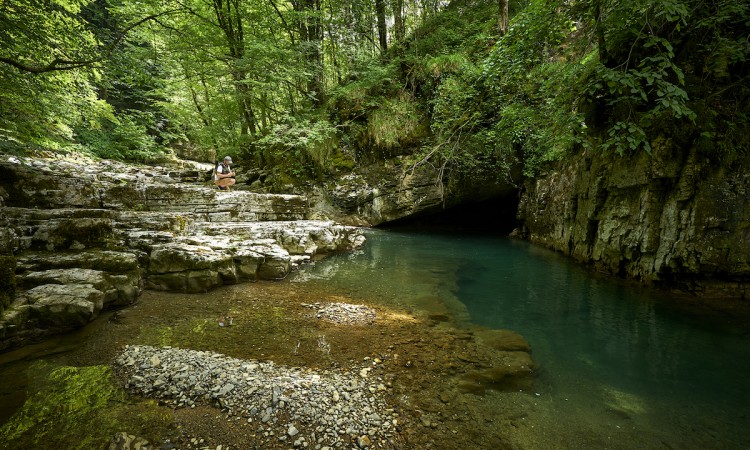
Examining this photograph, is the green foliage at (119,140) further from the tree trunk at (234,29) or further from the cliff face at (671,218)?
the cliff face at (671,218)

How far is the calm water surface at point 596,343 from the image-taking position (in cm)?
289

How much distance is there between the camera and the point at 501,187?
14.7 m

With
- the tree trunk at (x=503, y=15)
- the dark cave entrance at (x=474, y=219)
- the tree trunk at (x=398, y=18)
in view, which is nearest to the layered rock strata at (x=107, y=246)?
the dark cave entrance at (x=474, y=219)

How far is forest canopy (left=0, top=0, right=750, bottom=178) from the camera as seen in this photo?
197 inches

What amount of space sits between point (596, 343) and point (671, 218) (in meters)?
4.18

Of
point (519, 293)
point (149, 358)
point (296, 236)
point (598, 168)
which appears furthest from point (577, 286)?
point (149, 358)

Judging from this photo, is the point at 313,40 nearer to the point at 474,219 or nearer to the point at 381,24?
the point at 381,24

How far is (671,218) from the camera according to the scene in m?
6.52

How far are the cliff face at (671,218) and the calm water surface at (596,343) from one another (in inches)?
31.8

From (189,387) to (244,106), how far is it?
1584cm

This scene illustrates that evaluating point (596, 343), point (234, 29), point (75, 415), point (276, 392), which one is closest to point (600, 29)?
point (596, 343)

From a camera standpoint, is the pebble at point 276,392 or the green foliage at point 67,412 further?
the pebble at point 276,392

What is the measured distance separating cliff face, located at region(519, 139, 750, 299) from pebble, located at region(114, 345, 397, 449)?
7531 millimetres

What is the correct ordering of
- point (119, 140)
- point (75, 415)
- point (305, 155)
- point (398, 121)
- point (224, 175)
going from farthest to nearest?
point (119, 140), point (305, 155), point (398, 121), point (224, 175), point (75, 415)
